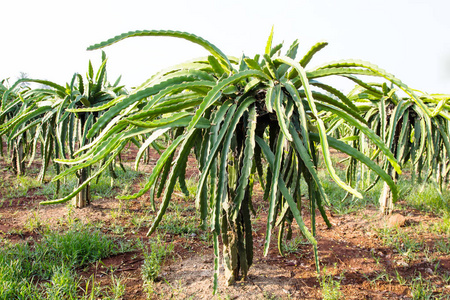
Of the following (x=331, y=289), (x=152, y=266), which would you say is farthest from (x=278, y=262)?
(x=152, y=266)

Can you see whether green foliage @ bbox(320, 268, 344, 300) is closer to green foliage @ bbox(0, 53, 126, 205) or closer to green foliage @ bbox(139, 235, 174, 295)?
green foliage @ bbox(139, 235, 174, 295)

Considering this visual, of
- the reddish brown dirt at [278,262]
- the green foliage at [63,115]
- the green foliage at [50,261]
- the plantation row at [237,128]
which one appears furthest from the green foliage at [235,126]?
the green foliage at [63,115]

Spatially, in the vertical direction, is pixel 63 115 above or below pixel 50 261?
above

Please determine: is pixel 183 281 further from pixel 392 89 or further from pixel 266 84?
pixel 392 89

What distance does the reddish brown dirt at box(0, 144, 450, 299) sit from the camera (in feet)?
6.12

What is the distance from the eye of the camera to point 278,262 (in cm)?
221

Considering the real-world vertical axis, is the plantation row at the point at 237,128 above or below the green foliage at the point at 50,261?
above

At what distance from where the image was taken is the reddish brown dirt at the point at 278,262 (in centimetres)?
186

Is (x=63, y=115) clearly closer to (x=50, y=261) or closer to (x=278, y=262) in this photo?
(x=50, y=261)

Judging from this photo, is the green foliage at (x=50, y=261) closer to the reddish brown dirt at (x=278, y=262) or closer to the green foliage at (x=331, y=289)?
the reddish brown dirt at (x=278, y=262)

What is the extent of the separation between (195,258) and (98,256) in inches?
29.9

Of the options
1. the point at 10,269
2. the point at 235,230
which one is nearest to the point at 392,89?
the point at 235,230

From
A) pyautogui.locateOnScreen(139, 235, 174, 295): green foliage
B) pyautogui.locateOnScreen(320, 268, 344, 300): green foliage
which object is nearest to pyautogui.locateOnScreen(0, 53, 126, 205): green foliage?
pyautogui.locateOnScreen(139, 235, 174, 295): green foliage

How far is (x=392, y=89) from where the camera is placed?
2498 millimetres
